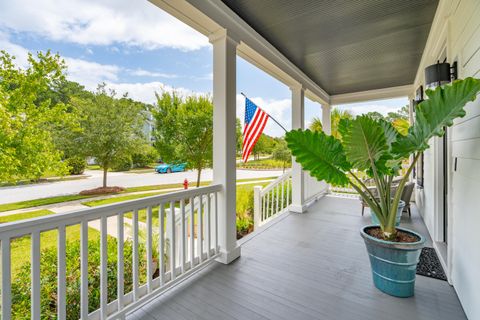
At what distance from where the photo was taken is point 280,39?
10.5 ft

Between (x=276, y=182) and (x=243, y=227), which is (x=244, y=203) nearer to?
(x=243, y=227)

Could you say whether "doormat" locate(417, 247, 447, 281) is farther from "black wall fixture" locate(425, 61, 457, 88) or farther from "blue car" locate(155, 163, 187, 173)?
"blue car" locate(155, 163, 187, 173)

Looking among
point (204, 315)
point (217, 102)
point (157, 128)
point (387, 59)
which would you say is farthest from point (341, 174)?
point (157, 128)

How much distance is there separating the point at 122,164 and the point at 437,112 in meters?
4.31

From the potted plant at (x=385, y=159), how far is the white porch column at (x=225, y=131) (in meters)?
0.76

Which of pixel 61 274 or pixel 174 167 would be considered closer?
pixel 61 274

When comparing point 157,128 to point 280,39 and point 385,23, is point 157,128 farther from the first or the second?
point 385,23

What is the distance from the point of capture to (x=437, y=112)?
163cm

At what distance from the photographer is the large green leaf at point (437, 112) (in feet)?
4.71

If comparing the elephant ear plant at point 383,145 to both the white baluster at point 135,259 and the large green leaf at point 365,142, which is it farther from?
the white baluster at point 135,259

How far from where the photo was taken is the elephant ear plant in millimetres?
1548

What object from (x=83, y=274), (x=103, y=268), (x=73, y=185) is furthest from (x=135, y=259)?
(x=73, y=185)

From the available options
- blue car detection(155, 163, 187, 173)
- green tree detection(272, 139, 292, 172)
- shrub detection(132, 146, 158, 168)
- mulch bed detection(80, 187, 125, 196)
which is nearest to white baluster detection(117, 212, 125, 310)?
mulch bed detection(80, 187, 125, 196)

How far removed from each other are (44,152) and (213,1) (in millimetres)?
2422
